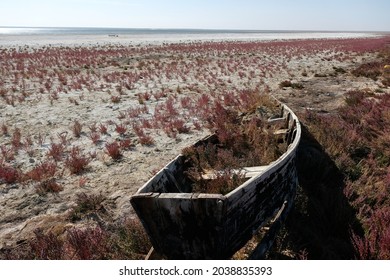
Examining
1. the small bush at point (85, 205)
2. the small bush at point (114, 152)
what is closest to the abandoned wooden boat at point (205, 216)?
the small bush at point (85, 205)

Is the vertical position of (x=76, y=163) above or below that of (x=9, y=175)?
above

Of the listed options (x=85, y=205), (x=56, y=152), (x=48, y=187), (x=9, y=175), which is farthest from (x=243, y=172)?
(x=56, y=152)

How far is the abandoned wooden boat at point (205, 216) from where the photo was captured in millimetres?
3381

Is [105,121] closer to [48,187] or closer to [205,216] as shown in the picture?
[48,187]

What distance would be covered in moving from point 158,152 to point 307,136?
3.84m

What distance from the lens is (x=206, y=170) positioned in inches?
218

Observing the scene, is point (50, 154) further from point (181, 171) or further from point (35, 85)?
point (35, 85)

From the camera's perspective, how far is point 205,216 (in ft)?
11.1

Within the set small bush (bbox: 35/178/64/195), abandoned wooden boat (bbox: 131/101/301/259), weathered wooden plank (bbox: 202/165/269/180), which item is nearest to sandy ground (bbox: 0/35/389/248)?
small bush (bbox: 35/178/64/195)

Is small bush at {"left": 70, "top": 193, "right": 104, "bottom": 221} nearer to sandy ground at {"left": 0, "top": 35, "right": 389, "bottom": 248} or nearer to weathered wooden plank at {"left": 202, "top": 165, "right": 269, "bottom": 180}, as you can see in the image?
sandy ground at {"left": 0, "top": 35, "right": 389, "bottom": 248}

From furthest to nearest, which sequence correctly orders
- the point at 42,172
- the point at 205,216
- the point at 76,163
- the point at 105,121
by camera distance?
the point at 105,121
the point at 76,163
the point at 42,172
the point at 205,216

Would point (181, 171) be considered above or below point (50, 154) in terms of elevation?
above

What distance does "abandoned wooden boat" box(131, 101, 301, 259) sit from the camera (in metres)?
3.38

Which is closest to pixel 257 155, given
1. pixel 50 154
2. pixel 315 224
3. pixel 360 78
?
pixel 315 224
